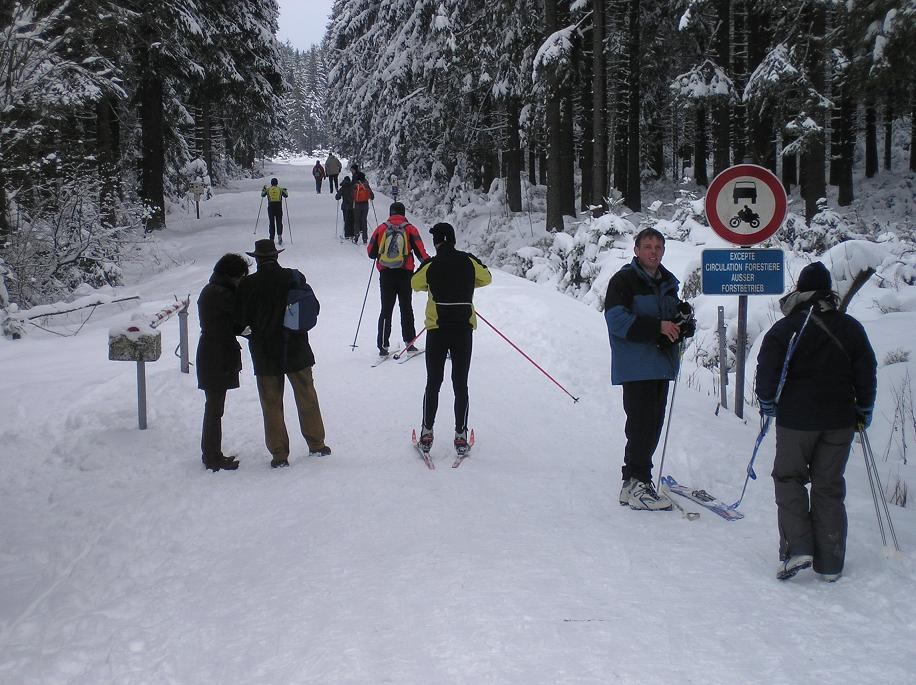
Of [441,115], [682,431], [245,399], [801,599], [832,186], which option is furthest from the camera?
[832,186]

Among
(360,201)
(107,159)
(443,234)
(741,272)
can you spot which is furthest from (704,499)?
(107,159)

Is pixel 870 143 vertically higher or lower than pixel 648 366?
higher

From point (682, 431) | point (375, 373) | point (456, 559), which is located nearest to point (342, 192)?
point (375, 373)

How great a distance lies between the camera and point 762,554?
486 cm

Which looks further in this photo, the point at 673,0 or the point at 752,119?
the point at 673,0

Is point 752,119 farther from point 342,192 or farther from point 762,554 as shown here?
point 762,554

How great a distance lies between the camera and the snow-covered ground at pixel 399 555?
11.8 ft

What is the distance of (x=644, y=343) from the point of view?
5.53m

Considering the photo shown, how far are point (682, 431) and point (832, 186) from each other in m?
28.1

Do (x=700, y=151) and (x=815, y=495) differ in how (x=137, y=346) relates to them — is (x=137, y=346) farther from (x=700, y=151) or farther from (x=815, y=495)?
(x=700, y=151)

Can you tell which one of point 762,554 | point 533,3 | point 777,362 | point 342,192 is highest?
point 533,3

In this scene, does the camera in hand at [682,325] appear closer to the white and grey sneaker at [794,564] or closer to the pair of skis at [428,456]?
the white and grey sneaker at [794,564]

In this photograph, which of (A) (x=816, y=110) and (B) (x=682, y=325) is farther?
(A) (x=816, y=110)

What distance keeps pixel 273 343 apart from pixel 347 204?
16294mm
